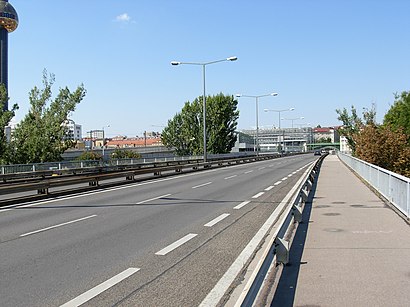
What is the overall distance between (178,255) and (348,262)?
267 cm

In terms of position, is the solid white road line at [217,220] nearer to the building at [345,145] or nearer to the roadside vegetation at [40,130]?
the roadside vegetation at [40,130]

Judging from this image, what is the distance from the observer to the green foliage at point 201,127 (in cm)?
7634

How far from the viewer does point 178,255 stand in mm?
7238

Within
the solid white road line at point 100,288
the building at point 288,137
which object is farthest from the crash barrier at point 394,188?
the building at point 288,137

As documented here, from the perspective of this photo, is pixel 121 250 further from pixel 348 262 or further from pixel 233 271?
pixel 348 262

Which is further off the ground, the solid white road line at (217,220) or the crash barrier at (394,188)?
the crash barrier at (394,188)

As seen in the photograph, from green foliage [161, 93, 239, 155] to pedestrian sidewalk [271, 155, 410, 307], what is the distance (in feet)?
212

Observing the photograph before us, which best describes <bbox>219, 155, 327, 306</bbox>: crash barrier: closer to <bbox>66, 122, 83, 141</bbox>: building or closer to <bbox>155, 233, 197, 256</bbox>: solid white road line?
<bbox>155, 233, 197, 256</bbox>: solid white road line

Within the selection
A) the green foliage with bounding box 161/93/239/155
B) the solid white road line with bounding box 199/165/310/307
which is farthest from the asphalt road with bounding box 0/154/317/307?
the green foliage with bounding box 161/93/239/155

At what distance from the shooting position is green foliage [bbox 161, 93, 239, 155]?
7634cm

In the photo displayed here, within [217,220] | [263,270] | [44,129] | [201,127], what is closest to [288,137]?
[201,127]

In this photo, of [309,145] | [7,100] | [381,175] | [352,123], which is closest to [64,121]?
[7,100]

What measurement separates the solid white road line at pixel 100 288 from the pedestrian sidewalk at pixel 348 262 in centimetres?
209

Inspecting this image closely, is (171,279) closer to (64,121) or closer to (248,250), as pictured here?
(248,250)
